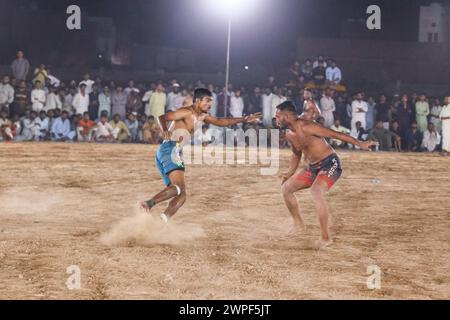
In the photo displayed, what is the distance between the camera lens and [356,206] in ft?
40.3

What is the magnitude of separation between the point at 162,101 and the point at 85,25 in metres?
9.16

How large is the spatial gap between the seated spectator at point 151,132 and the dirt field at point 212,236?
224 inches

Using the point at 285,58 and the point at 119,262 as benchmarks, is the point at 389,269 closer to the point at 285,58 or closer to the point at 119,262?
the point at 119,262

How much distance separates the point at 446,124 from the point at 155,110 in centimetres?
843

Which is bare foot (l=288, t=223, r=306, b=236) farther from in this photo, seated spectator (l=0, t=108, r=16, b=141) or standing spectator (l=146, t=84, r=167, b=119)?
standing spectator (l=146, t=84, r=167, b=119)

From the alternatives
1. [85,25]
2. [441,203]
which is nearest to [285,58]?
[85,25]

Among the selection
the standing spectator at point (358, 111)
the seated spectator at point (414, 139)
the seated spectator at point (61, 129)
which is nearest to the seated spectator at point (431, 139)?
the seated spectator at point (414, 139)

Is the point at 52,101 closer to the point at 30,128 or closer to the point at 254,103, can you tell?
the point at 30,128

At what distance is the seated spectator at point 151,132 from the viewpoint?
2241cm

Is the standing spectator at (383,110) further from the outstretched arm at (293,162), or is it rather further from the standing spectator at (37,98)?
the outstretched arm at (293,162)

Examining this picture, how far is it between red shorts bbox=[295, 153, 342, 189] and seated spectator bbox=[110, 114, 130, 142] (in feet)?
44.5

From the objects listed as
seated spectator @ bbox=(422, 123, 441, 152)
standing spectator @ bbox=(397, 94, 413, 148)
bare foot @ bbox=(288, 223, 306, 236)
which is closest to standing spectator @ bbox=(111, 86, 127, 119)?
standing spectator @ bbox=(397, 94, 413, 148)

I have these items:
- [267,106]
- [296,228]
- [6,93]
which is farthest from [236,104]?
[296,228]

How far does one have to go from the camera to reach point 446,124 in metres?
22.5
